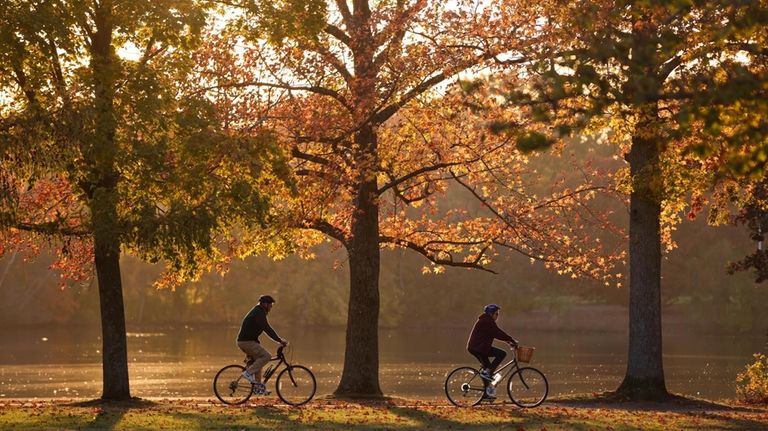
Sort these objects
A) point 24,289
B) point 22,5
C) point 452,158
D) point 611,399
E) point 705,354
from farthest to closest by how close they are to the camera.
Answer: point 24,289 → point 705,354 → point 452,158 → point 611,399 → point 22,5

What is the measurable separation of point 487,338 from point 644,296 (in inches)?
175

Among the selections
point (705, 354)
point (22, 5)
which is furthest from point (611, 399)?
point (705, 354)

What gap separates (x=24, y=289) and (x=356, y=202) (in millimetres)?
56772

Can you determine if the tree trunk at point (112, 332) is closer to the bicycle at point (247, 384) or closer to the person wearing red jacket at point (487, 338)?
the bicycle at point (247, 384)

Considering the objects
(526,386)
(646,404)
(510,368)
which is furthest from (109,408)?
(646,404)

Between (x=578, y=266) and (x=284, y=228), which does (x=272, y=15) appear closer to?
(x=284, y=228)

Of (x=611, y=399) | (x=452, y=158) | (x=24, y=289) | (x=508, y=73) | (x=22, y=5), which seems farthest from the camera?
(x=24, y=289)

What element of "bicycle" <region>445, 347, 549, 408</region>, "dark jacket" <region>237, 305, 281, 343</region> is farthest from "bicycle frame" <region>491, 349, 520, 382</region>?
"dark jacket" <region>237, 305, 281, 343</region>

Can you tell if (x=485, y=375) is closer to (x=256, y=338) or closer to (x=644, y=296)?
(x=256, y=338)

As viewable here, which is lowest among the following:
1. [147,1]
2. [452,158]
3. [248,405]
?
[248,405]

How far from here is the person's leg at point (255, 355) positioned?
19.4 meters

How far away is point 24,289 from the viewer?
246 feet

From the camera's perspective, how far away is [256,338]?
19375mm

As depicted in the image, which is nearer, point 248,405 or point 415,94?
point 248,405
